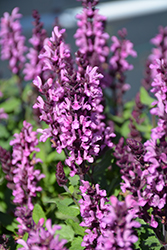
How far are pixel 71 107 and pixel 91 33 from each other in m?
0.87

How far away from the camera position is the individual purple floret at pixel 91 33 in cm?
180

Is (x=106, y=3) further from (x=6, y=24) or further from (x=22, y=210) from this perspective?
(x=22, y=210)

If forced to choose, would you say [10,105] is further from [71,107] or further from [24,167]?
[71,107]

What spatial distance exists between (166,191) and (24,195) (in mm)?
689

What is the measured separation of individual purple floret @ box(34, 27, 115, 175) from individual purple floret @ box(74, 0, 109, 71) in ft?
1.81

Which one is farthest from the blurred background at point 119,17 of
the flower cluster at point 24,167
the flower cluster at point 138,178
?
the flower cluster at point 138,178

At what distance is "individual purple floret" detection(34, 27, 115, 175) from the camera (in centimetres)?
114

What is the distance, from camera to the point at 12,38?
7.54 feet

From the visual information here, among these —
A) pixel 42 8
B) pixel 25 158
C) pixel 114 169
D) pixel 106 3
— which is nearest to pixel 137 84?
pixel 114 169

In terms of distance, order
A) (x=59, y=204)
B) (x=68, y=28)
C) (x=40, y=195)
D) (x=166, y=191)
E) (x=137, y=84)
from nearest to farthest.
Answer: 1. (x=166, y=191)
2. (x=59, y=204)
3. (x=40, y=195)
4. (x=137, y=84)
5. (x=68, y=28)

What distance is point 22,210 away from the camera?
3.89 ft

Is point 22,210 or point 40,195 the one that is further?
point 40,195

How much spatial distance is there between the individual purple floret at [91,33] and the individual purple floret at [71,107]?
1.81 feet

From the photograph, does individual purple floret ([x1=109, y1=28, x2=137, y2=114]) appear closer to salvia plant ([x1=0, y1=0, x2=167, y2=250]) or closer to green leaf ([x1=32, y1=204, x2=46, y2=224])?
salvia plant ([x1=0, y1=0, x2=167, y2=250])
